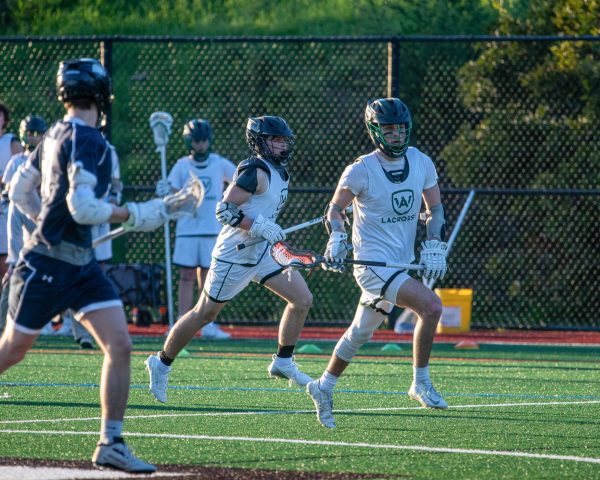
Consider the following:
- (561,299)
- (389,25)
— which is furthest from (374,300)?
(389,25)

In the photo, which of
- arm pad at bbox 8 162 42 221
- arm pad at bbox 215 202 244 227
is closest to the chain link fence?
arm pad at bbox 215 202 244 227

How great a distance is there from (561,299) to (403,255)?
909 cm

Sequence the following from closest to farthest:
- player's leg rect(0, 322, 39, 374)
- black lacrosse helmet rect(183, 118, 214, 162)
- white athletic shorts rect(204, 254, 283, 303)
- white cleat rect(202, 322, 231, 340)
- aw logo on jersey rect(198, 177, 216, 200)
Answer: player's leg rect(0, 322, 39, 374)
white athletic shorts rect(204, 254, 283, 303)
aw logo on jersey rect(198, 177, 216, 200)
black lacrosse helmet rect(183, 118, 214, 162)
white cleat rect(202, 322, 231, 340)

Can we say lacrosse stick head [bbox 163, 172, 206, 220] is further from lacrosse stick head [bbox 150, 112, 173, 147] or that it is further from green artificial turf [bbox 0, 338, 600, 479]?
lacrosse stick head [bbox 150, 112, 173, 147]

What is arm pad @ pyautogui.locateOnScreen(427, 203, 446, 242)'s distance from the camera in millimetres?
9094

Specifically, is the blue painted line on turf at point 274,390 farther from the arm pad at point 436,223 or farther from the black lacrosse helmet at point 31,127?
the black lacrosse helmet at point 31,127

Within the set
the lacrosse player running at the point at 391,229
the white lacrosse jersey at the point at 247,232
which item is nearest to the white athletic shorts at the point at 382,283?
the lacrosse player running at the point at 391,229

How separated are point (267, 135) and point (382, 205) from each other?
1.04 meters

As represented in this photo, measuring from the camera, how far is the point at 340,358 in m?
8.68

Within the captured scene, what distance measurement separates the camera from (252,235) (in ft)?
29.9

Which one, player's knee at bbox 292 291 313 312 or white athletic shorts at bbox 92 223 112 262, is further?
white athletic shorts at bbox 92 223 112 262

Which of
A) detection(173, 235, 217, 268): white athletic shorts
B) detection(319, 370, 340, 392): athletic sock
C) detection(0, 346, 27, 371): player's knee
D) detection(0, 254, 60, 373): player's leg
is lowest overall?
detection(173, 235, 217, 268): white athletic shorts

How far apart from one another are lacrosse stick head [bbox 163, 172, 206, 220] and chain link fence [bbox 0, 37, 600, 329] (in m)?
9.92

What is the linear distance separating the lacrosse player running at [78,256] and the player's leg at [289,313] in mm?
3323
